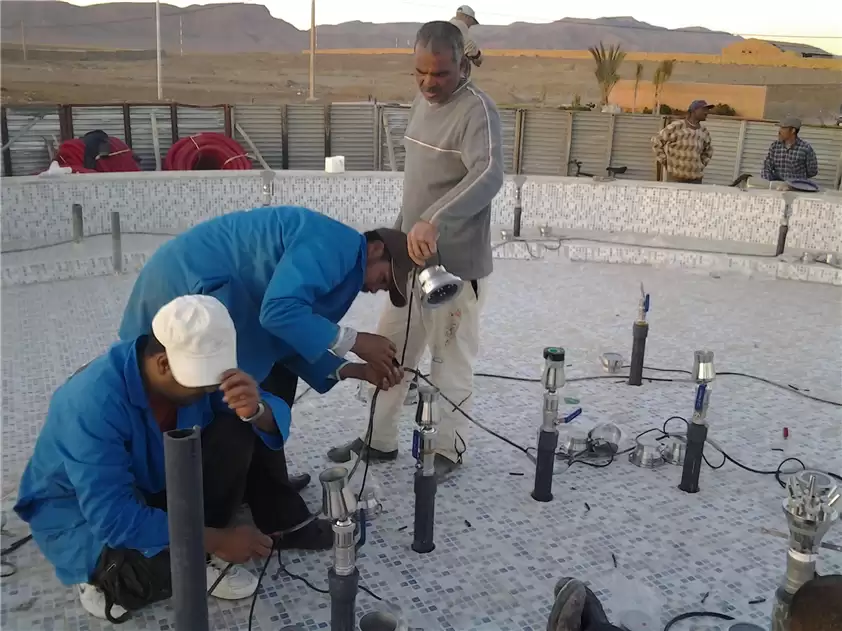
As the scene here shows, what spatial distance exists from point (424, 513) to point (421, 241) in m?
0.72

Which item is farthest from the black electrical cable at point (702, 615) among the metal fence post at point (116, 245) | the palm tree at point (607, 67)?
the palm tree at point (607, 67)

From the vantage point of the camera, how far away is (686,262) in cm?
538

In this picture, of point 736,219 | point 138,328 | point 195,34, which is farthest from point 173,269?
point 195,34

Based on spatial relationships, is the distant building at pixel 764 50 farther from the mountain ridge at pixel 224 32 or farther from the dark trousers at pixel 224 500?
the dark trousers at pixel 224 500

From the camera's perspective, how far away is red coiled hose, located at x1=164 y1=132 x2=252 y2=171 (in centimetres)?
682

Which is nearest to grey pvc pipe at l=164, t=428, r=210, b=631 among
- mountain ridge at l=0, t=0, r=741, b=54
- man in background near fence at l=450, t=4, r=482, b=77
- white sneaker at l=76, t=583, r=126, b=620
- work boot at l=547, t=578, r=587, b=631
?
white sneaker at l=76, t=583, r=126, b=620

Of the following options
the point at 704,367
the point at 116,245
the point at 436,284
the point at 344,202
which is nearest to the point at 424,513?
the point at 436,284

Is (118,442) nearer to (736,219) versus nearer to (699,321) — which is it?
(699,321)

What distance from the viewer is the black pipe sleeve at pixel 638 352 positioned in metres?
3.16

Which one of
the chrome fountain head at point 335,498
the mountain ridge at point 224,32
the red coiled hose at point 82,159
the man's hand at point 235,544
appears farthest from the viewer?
the mountain ridge at point 224,32

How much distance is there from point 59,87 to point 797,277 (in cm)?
2353

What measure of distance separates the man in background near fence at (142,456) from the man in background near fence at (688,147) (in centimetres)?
541

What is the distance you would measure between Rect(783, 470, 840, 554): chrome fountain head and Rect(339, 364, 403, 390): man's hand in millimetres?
968

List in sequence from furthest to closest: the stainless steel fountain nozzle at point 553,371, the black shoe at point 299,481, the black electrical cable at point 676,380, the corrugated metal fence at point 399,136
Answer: the corrugated metal fence at point 399,136
the black electrical cable at point 676,380
the black shoe at point 299,481
the stainless steel fountain nozzle at point 553,371
